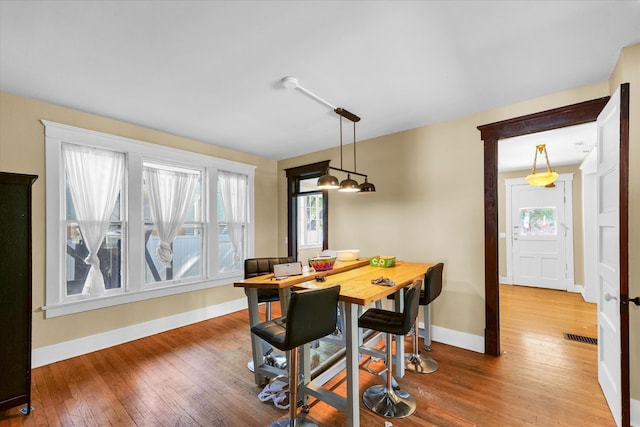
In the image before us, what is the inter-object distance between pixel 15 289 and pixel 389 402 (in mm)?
2980

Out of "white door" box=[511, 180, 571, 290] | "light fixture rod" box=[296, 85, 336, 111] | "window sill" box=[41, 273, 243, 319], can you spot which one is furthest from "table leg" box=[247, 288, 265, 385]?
"white door" box=[511, 180, 571, 290]

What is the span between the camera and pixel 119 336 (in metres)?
3.38

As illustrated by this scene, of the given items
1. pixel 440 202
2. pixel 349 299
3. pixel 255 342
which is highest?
pixel 440 202

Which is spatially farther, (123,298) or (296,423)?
(123,298)

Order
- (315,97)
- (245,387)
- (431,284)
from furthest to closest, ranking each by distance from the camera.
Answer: (315,97), (431,284), (245,387)

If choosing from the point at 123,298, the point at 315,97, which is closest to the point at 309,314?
the point at 315,97

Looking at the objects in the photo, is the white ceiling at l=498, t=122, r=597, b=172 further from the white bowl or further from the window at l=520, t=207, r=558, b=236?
the white bowl

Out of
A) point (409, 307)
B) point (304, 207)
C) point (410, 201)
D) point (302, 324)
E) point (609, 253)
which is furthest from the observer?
point (304, 207)

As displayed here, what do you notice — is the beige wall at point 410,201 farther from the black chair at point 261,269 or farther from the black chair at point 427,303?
the black chair at point 261,269

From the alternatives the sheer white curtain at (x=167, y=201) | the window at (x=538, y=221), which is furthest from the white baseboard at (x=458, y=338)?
the window at (x=538, y=221)

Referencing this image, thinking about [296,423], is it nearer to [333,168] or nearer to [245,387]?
[245,387]

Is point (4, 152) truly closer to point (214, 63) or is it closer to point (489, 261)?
point (214, 63)

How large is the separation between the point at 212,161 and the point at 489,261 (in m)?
3.97

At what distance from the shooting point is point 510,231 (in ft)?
20.6
